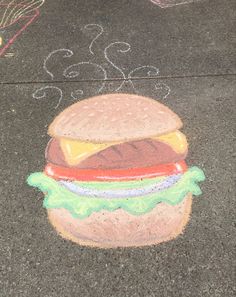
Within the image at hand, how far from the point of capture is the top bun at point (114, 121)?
10.0ft

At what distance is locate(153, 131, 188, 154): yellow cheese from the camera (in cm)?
309

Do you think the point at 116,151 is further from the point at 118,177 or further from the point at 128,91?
the point at 128,91

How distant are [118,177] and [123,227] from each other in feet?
1.18

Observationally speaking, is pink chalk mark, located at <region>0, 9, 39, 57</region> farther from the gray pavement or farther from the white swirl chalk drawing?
the white swirl chalk drawing

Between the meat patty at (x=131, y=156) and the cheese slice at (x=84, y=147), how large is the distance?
3 centimetres

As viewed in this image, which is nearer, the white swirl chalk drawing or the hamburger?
the hamburger

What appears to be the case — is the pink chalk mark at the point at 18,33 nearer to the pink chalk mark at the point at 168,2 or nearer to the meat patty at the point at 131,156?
the pink chalk mark at the point at 168,2

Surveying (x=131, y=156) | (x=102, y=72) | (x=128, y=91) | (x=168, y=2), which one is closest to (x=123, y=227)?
(x=131, y=156)

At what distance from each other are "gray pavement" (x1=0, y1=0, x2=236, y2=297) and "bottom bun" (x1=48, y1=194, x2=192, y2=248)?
0.06 meters

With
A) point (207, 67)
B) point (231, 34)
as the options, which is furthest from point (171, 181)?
point (231, 34)

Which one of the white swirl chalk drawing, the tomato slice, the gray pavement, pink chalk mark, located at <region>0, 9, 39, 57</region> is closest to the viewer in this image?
the gray pavement

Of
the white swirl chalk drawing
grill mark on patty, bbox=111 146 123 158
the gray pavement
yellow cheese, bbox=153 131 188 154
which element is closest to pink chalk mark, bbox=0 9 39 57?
the gray pavement

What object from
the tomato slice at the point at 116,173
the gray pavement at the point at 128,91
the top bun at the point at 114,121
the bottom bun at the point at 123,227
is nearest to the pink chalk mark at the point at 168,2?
the gray pavement at the point at 128,91

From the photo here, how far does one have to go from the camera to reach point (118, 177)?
289 cm
